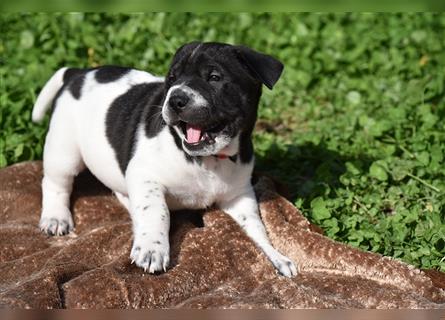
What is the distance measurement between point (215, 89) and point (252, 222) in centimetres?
113

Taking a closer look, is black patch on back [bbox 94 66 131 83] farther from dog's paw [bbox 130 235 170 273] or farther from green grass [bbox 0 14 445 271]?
dog's paw [bbox 130 235 170 273]

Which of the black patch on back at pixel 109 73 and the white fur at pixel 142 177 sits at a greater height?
the black patch on back at pixel 109 73

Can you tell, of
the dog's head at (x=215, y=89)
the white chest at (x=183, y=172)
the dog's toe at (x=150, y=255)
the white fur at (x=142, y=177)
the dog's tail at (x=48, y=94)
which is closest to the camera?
the dog's toe at (x=150, y=255)

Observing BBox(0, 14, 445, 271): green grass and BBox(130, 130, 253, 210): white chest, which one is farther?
BBox(0, 14, 445, 271): green grass

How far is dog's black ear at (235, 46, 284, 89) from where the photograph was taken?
217 inches

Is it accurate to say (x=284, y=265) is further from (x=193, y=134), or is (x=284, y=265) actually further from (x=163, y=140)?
(x=163, y=140)

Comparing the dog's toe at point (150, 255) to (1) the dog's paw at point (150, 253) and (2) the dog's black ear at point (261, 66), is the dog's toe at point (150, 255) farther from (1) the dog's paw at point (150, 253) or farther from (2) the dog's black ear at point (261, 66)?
(2) the dog's black ear at point (261, 66)

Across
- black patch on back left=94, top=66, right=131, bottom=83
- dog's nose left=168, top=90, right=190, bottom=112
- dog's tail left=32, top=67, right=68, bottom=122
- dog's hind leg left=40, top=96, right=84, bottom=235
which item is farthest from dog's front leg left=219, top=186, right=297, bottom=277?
dog's tail left=32, top=67, right=68, bottom=122

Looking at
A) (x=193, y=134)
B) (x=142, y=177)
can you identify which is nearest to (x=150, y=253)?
(x=142, y=177)

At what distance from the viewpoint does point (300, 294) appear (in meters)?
5.06

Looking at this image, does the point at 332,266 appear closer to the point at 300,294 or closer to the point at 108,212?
the point at 300,294

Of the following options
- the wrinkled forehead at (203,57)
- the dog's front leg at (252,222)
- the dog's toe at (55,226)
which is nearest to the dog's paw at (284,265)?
the dog's front leg at (252,222)

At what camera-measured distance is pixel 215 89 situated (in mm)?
5461

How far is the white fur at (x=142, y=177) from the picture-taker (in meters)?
5.54
